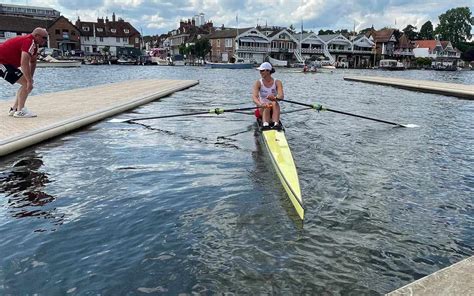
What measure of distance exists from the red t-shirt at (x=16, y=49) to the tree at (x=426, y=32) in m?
187

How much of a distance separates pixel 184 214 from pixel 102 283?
2131 millimetres

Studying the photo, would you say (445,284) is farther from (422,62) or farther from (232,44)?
(422,62)

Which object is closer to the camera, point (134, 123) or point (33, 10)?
point (134, 123)

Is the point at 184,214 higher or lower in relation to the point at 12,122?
lower

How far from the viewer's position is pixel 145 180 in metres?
8.17

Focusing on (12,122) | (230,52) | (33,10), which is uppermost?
(33,10)

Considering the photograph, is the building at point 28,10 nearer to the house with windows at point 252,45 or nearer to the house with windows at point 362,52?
the house with windows at point 252,45

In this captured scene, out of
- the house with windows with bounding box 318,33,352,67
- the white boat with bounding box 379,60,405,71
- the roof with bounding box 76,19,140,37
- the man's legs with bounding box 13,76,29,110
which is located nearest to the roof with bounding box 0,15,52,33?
the roof with bounding box 76,19,140,37

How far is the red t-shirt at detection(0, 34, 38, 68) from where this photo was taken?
1125 centimetres

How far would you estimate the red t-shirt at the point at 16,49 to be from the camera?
11.2 m

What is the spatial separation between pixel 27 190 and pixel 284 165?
189 inches

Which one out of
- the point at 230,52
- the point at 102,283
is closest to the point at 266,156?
the point at 102,283

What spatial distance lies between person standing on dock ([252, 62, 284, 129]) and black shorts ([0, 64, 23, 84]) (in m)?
6.84

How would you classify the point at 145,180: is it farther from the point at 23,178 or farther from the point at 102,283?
the point at 102,283
